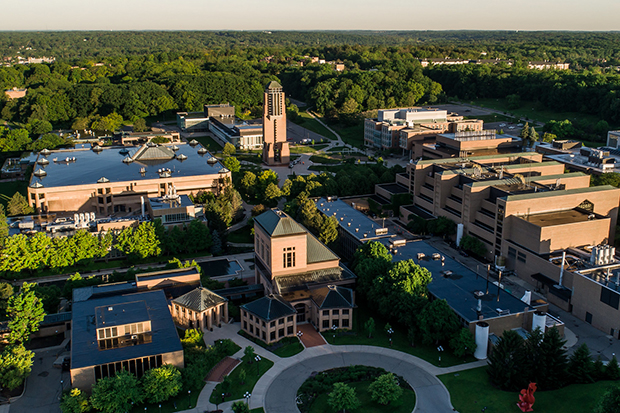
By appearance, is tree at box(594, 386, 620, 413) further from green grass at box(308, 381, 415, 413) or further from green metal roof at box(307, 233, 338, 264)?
green metal roof at box(307, 233, 338, 264)

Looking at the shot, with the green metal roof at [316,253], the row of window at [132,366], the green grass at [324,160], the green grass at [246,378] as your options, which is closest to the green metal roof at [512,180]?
the green metal roof at [316,253]

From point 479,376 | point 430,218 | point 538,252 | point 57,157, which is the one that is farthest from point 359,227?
point 57,157

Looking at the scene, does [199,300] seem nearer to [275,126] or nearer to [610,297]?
[610,297]

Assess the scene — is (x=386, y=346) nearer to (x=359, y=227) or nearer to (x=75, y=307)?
(x=359, y=227)

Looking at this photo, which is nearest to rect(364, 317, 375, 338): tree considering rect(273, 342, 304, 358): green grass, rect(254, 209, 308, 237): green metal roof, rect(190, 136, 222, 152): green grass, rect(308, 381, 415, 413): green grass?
rect(273, 342, 304, 358): green grass

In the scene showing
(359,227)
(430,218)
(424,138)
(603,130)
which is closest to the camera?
(359,227)

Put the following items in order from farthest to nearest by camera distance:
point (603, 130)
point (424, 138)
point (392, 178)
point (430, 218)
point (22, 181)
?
point (603, 130)
point (424, 138)
point (22, 181)
point (392, 178)
point (430, 218)

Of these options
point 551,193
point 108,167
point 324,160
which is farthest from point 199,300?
point 324,160
